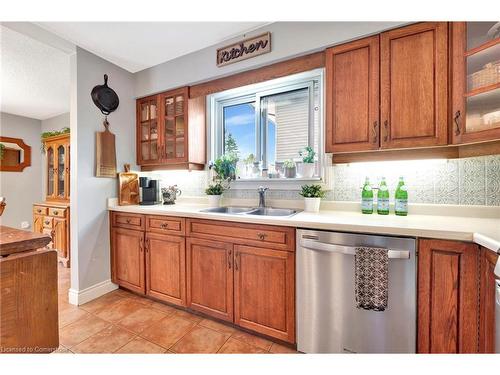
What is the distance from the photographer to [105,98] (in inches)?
91.7

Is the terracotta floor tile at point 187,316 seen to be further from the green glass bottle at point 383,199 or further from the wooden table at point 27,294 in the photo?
the green glass bottle at point 383,199

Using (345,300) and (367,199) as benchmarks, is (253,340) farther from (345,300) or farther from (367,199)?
(367,199)

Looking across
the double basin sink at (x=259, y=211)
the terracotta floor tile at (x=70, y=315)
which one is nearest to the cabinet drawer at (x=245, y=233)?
the double basin sink at (x=259, y=211)

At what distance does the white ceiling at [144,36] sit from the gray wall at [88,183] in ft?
0.64

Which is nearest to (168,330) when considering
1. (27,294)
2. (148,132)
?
(27,294)

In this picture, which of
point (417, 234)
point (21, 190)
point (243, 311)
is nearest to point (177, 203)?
point (243, 311)

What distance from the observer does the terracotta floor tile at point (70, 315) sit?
1.82 meters

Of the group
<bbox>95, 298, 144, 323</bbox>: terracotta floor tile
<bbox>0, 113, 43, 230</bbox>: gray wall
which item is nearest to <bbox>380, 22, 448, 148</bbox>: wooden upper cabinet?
<bbox>95, 298, 144, 323</bbox>: terracotta floor tile

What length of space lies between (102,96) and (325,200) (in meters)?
2.47

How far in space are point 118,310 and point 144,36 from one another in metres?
2.49

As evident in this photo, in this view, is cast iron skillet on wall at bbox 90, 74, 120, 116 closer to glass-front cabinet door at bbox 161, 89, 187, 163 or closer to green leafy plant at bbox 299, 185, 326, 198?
glass-front cabinet door at bbox 161, 89, 187, 163

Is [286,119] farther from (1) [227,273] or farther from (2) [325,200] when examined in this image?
(1) [227,273]

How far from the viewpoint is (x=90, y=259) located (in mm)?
2223

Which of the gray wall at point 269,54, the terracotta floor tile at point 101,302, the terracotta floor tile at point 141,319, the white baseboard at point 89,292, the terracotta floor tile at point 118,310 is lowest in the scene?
the terracotta floor tile at point 101,302
